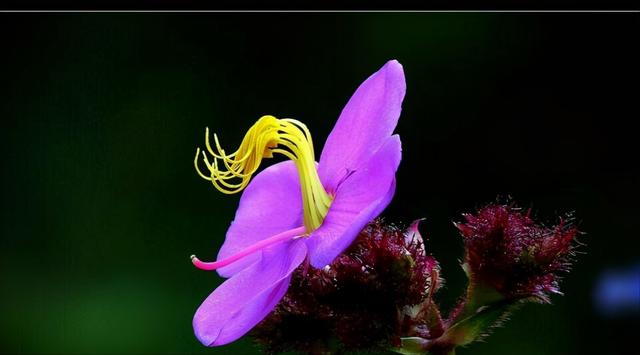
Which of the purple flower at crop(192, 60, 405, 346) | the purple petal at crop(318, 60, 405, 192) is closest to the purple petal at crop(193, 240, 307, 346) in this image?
the purple flower at crop(192, 60, 405, 346)

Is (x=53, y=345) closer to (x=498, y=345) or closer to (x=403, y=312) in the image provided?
(x=498, y=345)

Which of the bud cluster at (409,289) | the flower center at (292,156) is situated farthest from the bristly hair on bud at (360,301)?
the flower center at (292,156)

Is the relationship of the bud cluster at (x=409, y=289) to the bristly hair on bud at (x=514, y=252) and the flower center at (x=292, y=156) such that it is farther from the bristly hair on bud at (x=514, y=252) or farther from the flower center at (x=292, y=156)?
the flower center at (x=292, y=156)

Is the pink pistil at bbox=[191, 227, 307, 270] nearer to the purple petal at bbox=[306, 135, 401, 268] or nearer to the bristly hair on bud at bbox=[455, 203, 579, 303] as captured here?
the purple petal at bbox=[306, 135, 401, 268]

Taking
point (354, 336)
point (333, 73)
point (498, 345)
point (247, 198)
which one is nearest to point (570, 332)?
point (498, 345)

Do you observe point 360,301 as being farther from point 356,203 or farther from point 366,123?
point 366,123

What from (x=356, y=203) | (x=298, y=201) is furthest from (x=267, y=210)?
(x=356, y=203)
